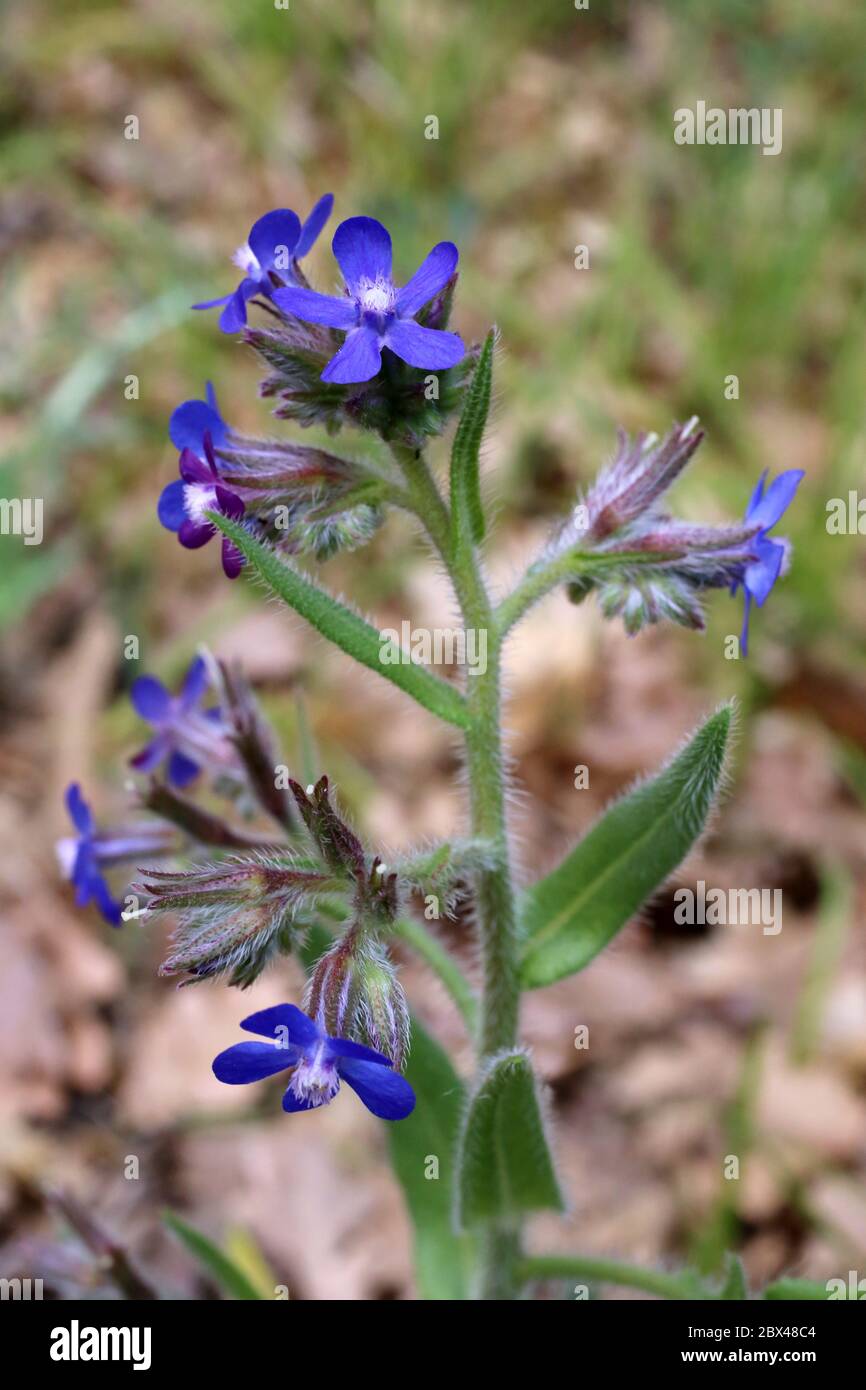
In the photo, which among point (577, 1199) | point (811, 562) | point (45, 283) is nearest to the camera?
point (577, 1199)

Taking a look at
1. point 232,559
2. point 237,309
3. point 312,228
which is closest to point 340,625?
point 232,559

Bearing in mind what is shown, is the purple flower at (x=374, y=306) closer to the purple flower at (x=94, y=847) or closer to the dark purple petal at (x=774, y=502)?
the dark purple petal at (x=774, y=502)

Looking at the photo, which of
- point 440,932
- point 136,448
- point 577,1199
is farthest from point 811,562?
point 136,448

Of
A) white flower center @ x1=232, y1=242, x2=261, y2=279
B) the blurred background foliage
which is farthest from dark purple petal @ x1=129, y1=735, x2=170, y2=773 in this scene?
the blurred background foliage

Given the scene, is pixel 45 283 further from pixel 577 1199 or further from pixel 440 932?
pixel 577 1199

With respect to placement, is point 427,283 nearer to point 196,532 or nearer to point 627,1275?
point 196,532

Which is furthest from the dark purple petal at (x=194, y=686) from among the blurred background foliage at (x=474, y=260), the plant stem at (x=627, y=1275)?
the blurred background foliage at (x=474, y=260)
